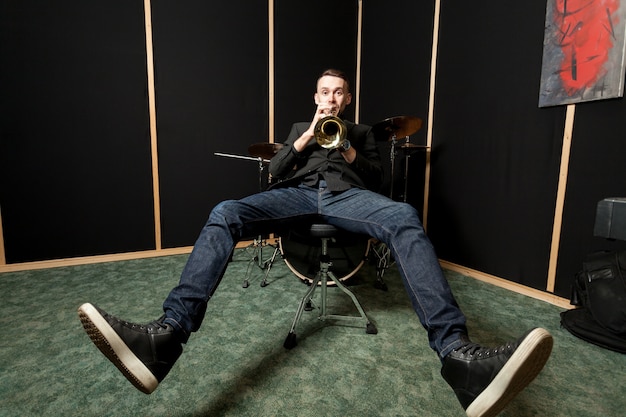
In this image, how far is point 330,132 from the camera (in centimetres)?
171

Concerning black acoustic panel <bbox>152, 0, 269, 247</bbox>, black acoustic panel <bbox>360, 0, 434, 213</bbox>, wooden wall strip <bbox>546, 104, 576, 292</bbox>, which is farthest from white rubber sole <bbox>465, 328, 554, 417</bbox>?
black acoustic panel <bbox>152, 0, 269, 247</bbox>

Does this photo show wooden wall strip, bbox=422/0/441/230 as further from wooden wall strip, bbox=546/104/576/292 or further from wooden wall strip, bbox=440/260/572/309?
wooden wall strip, bbox=546/104/576/292

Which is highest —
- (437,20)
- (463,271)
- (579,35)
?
(437,20)

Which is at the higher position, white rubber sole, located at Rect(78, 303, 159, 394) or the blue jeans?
the blue jeans

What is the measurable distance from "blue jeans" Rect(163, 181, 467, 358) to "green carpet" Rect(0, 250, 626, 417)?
33 cm

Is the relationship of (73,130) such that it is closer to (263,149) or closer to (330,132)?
(263,149)

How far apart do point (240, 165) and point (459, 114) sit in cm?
202

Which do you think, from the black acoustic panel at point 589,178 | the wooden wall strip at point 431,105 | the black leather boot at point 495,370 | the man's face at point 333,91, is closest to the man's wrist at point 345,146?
the man's face at point 333,91

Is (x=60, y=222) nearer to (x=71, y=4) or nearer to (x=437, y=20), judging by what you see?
(x=71, y=4)

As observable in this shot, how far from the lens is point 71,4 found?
8.50 feet

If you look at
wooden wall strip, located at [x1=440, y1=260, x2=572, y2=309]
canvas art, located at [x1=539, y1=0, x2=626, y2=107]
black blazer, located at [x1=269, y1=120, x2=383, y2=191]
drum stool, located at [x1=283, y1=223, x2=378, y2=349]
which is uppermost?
canvas art, located at [x1=539, y1=0, x2=626, y2=107]

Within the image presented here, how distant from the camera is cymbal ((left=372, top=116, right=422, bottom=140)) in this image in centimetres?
229

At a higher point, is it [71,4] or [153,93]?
[71,4]

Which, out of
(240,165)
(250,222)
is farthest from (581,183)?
(240,165)
